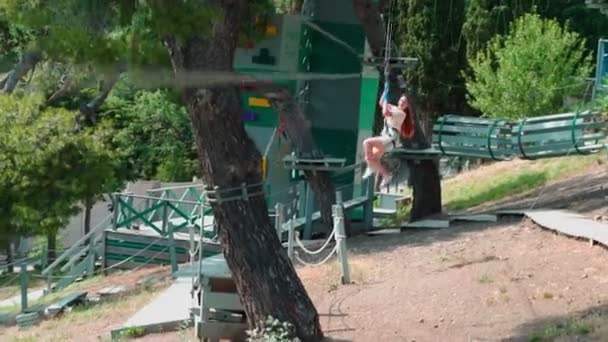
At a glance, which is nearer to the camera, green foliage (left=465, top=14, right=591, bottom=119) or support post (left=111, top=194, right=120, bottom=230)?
support post (left=111, top=194, right=120, bottom=230)

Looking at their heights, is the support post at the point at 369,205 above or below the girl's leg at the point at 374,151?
below

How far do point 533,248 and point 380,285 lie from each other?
199 cm

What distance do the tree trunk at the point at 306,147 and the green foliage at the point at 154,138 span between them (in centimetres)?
2266

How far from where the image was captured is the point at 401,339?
10.2m

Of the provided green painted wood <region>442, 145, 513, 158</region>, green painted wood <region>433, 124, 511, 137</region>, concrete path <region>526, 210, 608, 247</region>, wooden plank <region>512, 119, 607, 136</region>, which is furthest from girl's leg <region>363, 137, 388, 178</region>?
green painted wood <region>442, 145, 513, 158</region>

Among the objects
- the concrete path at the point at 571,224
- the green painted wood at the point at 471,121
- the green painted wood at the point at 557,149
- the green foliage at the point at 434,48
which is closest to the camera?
the concrete path at the point at 571,224

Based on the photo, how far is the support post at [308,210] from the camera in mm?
18000

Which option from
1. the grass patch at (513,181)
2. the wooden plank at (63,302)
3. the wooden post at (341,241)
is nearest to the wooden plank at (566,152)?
the grass patch at (513,181)

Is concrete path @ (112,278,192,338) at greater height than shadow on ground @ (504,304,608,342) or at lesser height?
lesser

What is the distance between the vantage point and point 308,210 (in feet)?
60.5

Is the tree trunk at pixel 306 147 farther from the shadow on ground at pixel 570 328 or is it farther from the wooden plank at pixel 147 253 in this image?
the shadow on ground at pixel 570 328

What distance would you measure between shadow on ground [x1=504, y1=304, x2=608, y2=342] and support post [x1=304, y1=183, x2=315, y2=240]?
8.28m

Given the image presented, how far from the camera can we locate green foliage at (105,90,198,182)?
135ft

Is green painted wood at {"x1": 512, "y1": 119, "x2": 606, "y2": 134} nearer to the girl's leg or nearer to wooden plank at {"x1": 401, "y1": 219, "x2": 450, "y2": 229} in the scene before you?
wooden plank at {"x1": 401, "y1": 219, "x2": 450, "y2": 229}
